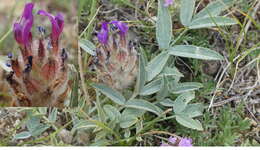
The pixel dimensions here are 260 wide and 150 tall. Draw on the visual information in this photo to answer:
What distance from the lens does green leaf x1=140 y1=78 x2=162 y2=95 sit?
1774mm

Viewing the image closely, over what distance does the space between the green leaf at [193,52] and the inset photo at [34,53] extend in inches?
18.7

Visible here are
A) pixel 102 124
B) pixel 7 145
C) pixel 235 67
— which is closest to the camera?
pixel 102 124

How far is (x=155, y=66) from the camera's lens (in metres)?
1.78

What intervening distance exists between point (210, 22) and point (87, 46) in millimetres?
556

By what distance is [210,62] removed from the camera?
202cm

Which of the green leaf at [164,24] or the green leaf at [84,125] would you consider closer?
the green leaf at [84,125]

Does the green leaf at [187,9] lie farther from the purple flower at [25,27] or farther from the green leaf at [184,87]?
the purple flower at [25,27]

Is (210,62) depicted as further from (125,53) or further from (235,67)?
(125,53)

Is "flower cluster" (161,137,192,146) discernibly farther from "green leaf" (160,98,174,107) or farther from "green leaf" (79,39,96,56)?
"green leaf" (79,39,96,56)

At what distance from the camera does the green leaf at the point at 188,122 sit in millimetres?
1700

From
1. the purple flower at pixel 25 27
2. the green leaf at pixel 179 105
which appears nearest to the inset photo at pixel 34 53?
the purple flower at pixel 25 27

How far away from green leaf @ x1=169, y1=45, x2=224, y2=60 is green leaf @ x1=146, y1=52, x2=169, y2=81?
5cm

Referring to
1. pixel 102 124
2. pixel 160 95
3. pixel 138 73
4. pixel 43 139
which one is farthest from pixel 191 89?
pixel 43 139

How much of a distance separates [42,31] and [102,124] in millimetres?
467
